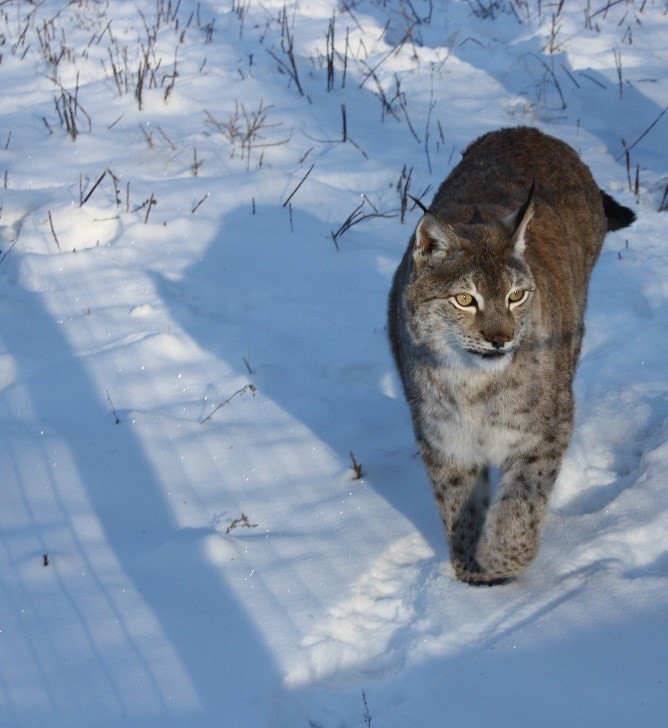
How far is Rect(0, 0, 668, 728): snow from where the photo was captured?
2.75m

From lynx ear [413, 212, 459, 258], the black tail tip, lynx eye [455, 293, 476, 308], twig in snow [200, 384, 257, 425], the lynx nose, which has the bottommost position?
twig in snow [200, 384, 257, 425]

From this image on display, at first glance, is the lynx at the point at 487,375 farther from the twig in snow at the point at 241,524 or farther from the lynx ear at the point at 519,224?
the twig in snow at the point at 241,524

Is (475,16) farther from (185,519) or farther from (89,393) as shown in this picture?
(185,519)

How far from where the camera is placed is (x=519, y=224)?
3074 mm

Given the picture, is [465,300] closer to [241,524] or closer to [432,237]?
[432,237]

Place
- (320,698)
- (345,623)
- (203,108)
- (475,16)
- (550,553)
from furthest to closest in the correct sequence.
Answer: (475,16), (203,108), (550,553), (345,623), (320,698)

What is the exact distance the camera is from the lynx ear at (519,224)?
305cm

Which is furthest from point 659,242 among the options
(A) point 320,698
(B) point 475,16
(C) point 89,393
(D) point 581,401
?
(B) point 475,16

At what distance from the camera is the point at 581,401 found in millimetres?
4191

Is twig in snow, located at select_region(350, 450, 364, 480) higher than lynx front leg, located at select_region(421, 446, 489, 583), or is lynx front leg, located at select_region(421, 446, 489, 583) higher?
lynx front leg, located at select_region(421, 446, 489, 583)

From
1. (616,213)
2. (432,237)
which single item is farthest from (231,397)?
(616,213)

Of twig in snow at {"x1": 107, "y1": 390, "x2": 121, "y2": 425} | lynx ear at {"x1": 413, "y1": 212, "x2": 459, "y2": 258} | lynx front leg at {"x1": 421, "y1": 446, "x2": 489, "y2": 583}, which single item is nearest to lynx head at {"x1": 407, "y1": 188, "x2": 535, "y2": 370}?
lynx ear at {"x1": 413, "y1": 212, "x2": 459, "y2": 258}

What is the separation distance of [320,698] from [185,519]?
2.99 ft

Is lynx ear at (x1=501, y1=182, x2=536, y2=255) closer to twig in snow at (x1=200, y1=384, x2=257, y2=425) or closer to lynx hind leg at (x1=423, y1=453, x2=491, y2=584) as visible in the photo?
lynx hind leg at (x1=423, y1=453, x2=491, y2=584)
